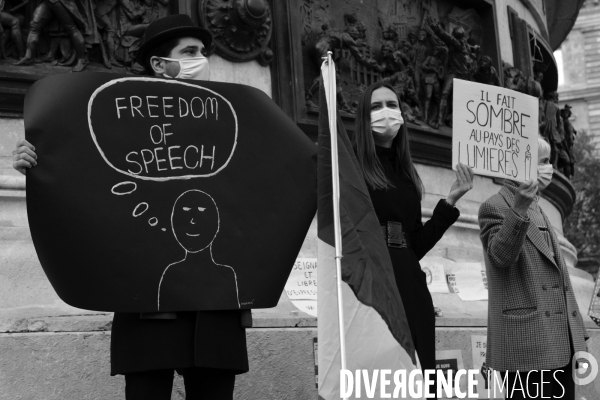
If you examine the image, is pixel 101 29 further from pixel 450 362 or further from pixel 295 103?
pixel 450 362

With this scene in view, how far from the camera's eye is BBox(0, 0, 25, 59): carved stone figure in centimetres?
646

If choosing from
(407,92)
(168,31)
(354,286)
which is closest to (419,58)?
(407,92)

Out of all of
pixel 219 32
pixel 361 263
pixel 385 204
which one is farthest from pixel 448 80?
pixel 361 263

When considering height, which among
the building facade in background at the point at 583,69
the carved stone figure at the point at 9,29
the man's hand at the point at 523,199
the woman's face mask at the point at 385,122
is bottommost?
the man's hand at the point at 523,199

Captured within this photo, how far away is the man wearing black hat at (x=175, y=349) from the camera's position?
3.97 meters

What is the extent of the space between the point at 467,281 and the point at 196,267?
14.5ft

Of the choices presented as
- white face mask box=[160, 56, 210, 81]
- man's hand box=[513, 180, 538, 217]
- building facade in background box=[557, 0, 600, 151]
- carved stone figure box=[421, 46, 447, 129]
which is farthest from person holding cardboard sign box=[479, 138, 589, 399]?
building facade in background box=[557, 0, 600, 151]

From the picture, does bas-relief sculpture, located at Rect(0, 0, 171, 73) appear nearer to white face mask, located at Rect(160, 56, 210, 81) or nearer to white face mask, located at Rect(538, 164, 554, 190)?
white face mask, located at Rect(160, 56, 210, 81)

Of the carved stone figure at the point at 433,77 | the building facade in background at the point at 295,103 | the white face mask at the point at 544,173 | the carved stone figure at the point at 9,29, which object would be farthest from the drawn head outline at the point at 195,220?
the carved stone figure at the point at 433,77

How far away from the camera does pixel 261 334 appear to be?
6102 mm

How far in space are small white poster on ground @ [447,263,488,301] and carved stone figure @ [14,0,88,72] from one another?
3360mm

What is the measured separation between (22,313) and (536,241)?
9.26ft

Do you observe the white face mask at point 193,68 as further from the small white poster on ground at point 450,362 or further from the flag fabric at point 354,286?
the small white poster on ground at point 450,362

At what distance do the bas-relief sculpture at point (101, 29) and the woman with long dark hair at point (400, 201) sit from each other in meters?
2.48
